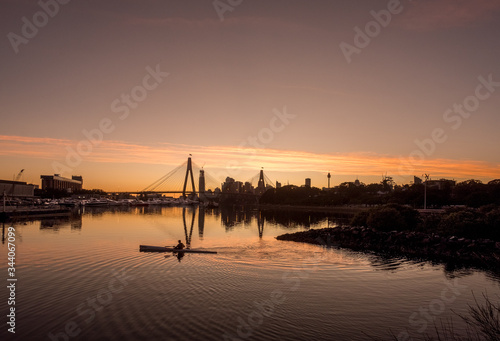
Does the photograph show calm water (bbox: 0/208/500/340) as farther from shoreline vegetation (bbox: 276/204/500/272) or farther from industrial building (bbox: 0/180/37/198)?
industrial building (bbox: 0/180/37/198)

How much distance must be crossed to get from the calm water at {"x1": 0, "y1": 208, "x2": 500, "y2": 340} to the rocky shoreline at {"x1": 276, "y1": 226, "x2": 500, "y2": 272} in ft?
14.6

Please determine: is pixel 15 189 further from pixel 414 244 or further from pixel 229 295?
pixel 229 295

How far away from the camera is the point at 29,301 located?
19.9 meters

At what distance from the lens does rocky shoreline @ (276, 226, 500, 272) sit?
113ft

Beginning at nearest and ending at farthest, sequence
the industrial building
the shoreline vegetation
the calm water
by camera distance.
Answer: the calm water → the shoreline vegetation → the industrial building

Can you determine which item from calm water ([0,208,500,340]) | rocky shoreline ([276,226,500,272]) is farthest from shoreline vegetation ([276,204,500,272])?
calm water ([0,208,500,340])

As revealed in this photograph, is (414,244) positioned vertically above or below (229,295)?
above

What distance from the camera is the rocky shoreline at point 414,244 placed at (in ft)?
113

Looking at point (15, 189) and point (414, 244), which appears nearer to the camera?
point (414, 244)

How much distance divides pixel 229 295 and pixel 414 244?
26801mm

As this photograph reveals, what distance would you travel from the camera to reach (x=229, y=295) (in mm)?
21906

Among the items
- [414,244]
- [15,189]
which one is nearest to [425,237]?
[414,244]

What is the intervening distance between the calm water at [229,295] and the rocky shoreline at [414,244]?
4.44m

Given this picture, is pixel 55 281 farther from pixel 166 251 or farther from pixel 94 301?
pixel 166 251
